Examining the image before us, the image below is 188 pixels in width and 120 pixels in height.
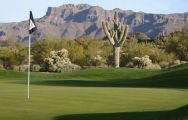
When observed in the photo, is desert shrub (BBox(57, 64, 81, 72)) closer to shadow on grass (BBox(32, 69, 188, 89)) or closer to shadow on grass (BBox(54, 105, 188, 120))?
shadow on grass (BBox(32, 69, 188, 89))

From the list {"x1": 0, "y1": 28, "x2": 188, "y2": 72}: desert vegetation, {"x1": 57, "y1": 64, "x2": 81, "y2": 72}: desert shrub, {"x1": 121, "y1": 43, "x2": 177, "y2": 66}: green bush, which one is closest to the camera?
{"x1": 57, "y1": 64, "x2": 81, "y2": 72}: desert shrub

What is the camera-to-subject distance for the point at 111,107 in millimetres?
17031

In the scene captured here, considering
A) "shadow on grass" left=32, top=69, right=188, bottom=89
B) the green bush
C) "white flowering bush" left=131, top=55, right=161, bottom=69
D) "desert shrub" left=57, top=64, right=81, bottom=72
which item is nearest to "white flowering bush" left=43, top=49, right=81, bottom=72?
"desert shrub" left=57, top=64, right=81, bottom=72

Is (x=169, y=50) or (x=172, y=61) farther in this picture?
(x=169, y=50)

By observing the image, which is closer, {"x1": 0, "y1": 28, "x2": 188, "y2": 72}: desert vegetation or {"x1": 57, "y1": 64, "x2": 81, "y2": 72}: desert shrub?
{"x1": 57, "y1": 64, "x2": 81, "y2": 72}: desert shrub

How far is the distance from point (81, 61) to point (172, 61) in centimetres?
1475

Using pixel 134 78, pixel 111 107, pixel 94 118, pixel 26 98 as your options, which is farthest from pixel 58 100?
pixel 134 78

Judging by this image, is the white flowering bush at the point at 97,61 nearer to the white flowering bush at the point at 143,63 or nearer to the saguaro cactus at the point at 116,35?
the white flowering bush at the point at 143,63

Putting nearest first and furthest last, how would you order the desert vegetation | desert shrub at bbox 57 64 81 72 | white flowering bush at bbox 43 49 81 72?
1. desert shrub at bbox 57 64 81 72
2. white flowering bush at bbox 43 49 81 72
3. the desert vegetation

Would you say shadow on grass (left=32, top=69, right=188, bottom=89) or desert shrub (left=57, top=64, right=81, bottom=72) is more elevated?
desert shrub (left=57, top=64, right=81, bottom=72)

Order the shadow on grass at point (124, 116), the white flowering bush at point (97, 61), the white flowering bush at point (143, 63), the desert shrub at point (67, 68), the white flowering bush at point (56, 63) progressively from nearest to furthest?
the shadow on grass at point (124, 116) → the desert shrub at point (67, 68) → the white flowering bush at point (56, 63) → the white flowering bush at point (143, 63) → the white flowering bush at point (97, 61)

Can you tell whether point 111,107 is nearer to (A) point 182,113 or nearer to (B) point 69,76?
(A) point 182,113

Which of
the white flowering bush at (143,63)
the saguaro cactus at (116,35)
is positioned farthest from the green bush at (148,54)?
the saguaro cactus at (116,35)

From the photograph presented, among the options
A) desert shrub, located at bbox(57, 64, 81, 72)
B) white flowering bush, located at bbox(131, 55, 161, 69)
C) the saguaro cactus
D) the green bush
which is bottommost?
desert shrub, located at bbox(57, 64, 81, 72)
